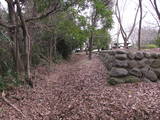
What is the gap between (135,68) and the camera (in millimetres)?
4926

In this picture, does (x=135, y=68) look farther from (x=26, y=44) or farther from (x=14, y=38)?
(x=14, y=38)

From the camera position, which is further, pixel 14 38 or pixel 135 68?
pixel 14 38

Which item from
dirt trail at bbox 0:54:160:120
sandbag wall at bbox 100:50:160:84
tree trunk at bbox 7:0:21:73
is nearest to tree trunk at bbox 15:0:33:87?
dirt trail at bbox 0:54:160:120

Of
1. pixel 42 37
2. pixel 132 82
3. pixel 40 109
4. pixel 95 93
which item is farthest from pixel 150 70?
pixel 42 37

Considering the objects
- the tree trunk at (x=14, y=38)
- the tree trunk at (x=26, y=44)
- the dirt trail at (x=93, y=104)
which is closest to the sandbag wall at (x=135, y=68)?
the dirt trail at (x=93, y=104)

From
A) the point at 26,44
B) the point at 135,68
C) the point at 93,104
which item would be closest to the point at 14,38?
the point at 26,44

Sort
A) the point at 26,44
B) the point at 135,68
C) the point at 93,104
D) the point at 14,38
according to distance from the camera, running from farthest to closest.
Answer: the point at 14,38
the point at 26,44
the point at 135,68
the point at 93,104

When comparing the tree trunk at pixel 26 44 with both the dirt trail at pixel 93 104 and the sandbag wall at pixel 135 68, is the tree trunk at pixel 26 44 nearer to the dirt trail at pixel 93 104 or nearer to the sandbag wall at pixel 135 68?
the dirt trail at pixel 93 104

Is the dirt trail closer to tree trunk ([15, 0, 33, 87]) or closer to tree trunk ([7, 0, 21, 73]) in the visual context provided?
tree trunk ([15, 0, 33, 87])

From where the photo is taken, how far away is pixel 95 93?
418 cm

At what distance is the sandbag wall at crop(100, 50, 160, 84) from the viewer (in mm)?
4809

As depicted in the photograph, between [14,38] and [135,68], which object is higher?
[14,38]

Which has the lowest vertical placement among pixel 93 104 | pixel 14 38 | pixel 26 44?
pixel 93 104

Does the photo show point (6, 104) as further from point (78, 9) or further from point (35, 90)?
point (78, 9)
